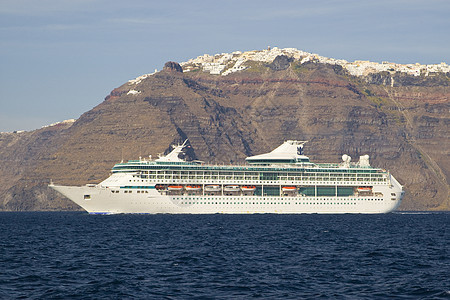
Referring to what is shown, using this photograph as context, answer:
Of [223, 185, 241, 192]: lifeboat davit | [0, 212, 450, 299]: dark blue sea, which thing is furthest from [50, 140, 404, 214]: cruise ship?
[0, 212, 450, 299]: dark blue sea

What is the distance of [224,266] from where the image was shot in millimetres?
52000

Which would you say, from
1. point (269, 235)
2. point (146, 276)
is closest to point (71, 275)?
point (146, 276)

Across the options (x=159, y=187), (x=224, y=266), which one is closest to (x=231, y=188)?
(x=159, y=187)

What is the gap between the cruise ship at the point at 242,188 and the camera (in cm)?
12744

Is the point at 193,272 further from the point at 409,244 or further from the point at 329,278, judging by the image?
the point at 409,244

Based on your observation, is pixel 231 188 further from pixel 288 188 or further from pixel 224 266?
pixel 224 266

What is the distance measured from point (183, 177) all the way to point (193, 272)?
84.2 m

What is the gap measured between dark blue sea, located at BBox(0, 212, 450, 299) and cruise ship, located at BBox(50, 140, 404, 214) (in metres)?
46.7

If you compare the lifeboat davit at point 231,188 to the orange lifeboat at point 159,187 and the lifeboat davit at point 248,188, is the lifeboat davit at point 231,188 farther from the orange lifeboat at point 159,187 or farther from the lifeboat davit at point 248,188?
the orange lifeboat at point 159,187

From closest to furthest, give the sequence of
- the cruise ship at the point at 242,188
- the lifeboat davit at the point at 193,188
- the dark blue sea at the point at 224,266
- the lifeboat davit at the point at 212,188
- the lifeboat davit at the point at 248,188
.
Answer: the dark blue sea at the point at 224,266, the cruise ship at the point at 242,188, the lifeboat davit at the point at 193,188, the lifeboat davit at the point at 212,188, the lifeboat davit at the point at 248,188

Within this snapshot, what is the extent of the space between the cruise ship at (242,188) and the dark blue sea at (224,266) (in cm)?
4670

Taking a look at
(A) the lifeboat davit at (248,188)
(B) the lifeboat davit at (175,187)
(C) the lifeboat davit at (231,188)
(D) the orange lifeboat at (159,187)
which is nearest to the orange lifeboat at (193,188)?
(B) the lifeboat davit at (175,187)

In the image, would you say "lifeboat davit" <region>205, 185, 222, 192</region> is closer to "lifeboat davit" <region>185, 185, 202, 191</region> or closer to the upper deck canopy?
"lifeboat davit" <region>185, 185, 202, 191</region>

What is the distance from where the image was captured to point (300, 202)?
137875 mm
